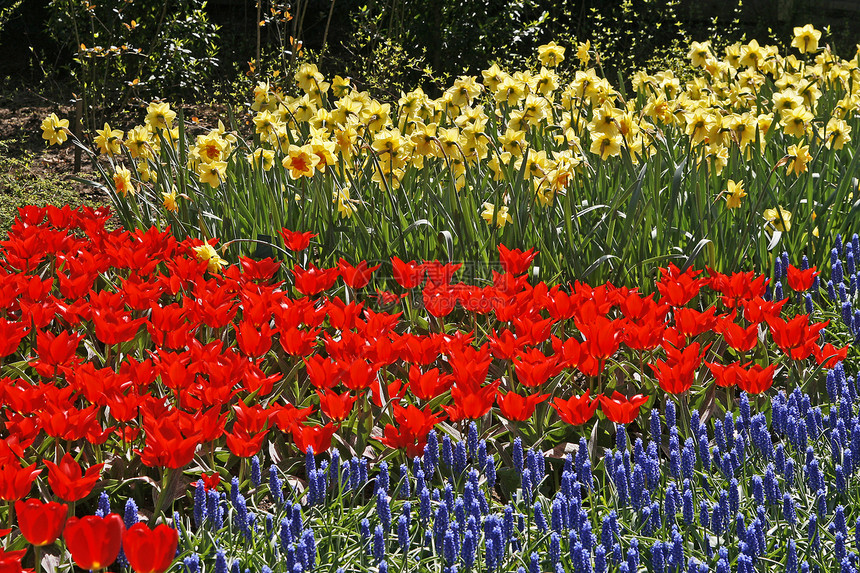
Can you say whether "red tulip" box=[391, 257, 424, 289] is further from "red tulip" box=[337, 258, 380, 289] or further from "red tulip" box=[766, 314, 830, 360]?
"red tulip" box=[766, 314, 830, 360]

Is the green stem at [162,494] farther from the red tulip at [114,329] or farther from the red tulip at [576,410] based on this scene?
the red tulip at [576,410]

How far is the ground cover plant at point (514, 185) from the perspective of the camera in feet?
10.3

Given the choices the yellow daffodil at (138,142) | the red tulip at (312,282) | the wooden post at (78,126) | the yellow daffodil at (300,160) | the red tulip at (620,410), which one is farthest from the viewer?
the wooden post at (78,126)

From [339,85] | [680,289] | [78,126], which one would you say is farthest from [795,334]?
[78,126]

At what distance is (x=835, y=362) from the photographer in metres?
2.30

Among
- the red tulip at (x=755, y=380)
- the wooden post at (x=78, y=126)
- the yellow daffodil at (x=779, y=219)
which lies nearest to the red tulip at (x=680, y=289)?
the red tulip at (x=755, y=380)

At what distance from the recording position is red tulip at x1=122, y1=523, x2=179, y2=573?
4.32 ft

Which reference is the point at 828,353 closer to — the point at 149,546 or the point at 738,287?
the point at 738,287

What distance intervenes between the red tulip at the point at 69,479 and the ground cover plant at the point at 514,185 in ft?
4.92

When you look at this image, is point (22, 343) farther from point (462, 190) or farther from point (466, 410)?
point (462, 190)

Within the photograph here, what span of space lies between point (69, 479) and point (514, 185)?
2063mm

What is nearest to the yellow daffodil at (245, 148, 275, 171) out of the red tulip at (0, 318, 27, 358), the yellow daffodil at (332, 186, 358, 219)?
the yellow daffodil at (332, 186, 358, 219)

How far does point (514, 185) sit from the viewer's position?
3246 mm

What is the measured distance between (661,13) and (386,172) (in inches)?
293
